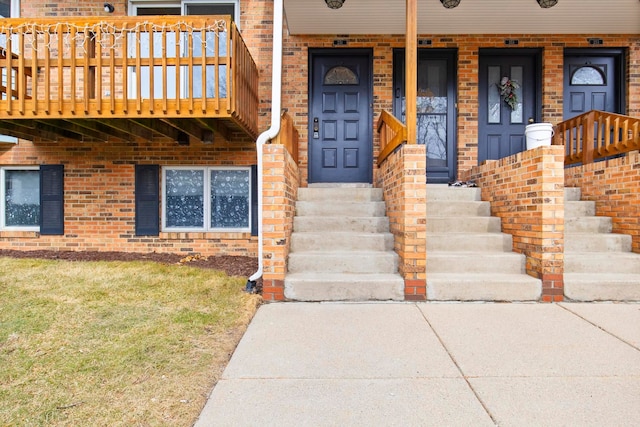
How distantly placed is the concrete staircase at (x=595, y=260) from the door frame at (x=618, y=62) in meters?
2.53

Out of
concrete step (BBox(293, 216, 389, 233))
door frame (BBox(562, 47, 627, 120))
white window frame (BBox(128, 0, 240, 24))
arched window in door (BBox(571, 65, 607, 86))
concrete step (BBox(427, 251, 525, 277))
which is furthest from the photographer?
arched window in door (BBox(571, 65, 607, 86))

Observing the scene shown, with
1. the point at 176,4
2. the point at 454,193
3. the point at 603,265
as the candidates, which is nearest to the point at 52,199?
the point at 176,4

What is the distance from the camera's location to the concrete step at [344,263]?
156 inches

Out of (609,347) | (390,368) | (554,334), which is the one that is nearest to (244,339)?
(390,368)

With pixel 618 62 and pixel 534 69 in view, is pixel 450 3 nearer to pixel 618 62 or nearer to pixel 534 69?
pixel 534 69

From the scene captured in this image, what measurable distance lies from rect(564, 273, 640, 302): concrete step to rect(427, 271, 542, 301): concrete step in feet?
1.03

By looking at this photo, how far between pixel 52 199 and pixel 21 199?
0.64 meters

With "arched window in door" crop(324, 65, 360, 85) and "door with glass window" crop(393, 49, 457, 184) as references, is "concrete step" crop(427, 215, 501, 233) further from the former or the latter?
"arched window in door" crop(324, 65, 360, 85)

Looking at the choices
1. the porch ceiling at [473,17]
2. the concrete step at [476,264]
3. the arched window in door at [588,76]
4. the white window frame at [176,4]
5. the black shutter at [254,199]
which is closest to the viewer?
the concrete step at [476,264]

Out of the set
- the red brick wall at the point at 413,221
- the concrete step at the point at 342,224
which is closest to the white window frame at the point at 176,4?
the concrete step at the point at 342,224

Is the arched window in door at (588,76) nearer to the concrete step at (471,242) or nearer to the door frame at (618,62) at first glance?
the door frame at (618,62)

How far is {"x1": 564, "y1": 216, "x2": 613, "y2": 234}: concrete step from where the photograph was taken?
4512mm

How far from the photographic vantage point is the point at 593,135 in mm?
5172

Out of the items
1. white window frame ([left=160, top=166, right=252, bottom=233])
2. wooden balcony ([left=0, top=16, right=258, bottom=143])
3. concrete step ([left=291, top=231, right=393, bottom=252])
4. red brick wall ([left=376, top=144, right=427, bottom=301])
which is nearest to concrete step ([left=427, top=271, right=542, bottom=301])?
red brick wall ([left=376, top=144, right=427, bottom=301])
